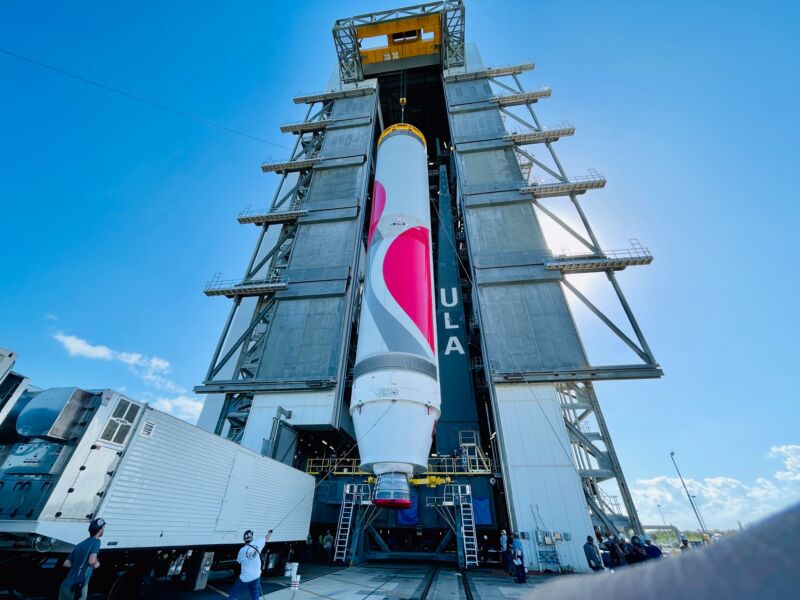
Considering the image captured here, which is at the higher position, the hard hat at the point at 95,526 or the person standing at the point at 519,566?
the hard hat at the point at 95,526

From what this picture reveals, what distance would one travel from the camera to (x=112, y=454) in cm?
550

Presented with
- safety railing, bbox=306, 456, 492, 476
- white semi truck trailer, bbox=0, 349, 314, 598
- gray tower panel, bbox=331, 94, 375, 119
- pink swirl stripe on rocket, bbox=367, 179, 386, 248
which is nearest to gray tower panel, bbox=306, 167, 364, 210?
gray tower panel, bbox=331, 94, 375, 119

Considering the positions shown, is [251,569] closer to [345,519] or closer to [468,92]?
[345,519]

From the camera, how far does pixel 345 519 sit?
12508 millimetres

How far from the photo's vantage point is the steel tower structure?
12828mm

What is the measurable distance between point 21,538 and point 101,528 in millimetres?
1139

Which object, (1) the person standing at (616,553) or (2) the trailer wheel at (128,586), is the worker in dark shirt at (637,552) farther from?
(2) the trailer wheel at (128,586)

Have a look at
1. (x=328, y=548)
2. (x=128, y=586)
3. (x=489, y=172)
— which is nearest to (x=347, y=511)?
(x=328, y=548)

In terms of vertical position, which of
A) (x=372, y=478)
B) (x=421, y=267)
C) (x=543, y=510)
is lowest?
(x=543, y=510)

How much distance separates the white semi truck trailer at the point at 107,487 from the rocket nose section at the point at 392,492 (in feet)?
11.0

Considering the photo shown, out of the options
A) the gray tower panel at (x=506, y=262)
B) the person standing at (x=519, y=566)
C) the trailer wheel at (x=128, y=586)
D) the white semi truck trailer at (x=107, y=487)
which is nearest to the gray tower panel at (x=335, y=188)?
the gray tower panel at (x=506, y=262)

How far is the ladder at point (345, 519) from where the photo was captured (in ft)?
39.9

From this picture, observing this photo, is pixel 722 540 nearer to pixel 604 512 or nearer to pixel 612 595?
pixel 612 595

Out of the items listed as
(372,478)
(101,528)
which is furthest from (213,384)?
(101,528)
